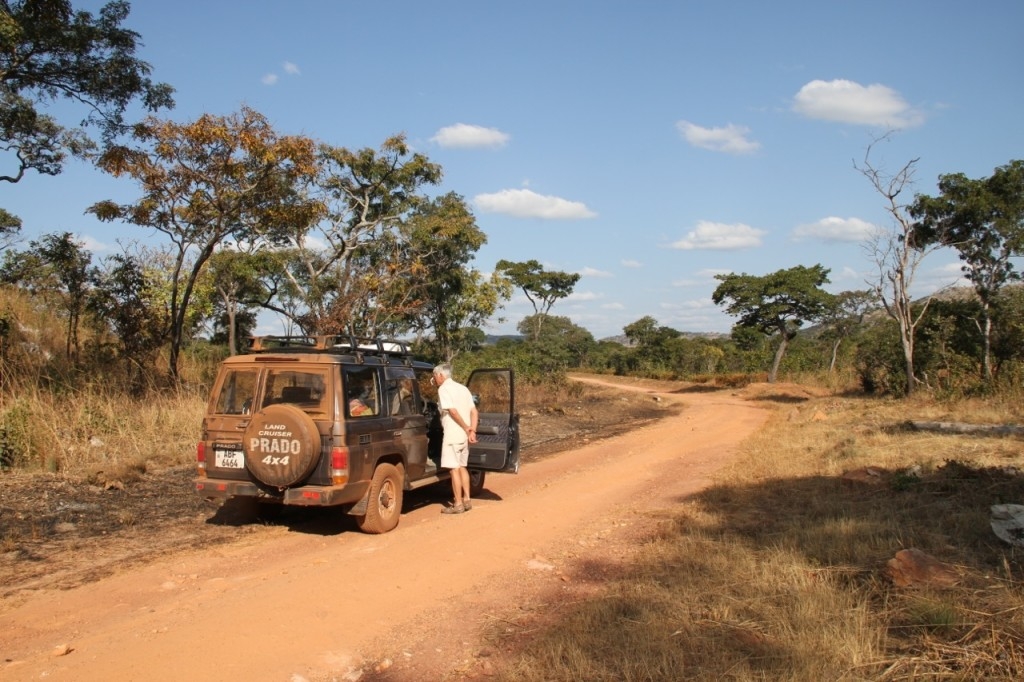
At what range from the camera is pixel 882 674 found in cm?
383

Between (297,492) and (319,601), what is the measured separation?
5.68 ft

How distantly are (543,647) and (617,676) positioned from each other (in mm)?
582

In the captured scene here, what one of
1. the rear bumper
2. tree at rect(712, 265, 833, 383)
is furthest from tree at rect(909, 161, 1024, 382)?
the rear bumper

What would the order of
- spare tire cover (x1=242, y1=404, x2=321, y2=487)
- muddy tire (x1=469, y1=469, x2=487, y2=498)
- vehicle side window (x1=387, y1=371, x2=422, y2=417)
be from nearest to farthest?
1. spare tire cover (x1=242, y1=404, x2=321, y2=487)
2. vehicle side window (x1=387, y1=371, x2=422, y2=417)
3. muddy tire (x1=469, y1=469, x2=487, y2=498)

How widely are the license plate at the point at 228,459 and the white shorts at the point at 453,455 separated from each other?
94.1 inches

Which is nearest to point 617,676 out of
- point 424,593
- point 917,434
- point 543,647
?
point 543,647

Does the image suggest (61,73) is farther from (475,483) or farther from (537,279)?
(537,279)

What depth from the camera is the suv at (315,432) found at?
22.8ft

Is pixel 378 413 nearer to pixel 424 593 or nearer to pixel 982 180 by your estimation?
pixel 424 593

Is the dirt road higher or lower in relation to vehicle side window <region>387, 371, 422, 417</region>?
lower

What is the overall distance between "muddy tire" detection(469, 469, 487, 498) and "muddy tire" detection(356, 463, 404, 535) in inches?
79.7

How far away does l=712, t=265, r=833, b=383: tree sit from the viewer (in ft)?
114

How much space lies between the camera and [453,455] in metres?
8.66

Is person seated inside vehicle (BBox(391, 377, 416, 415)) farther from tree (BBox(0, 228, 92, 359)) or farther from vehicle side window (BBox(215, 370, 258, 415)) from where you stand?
tree (BBox(0, 228, 92, 359))
